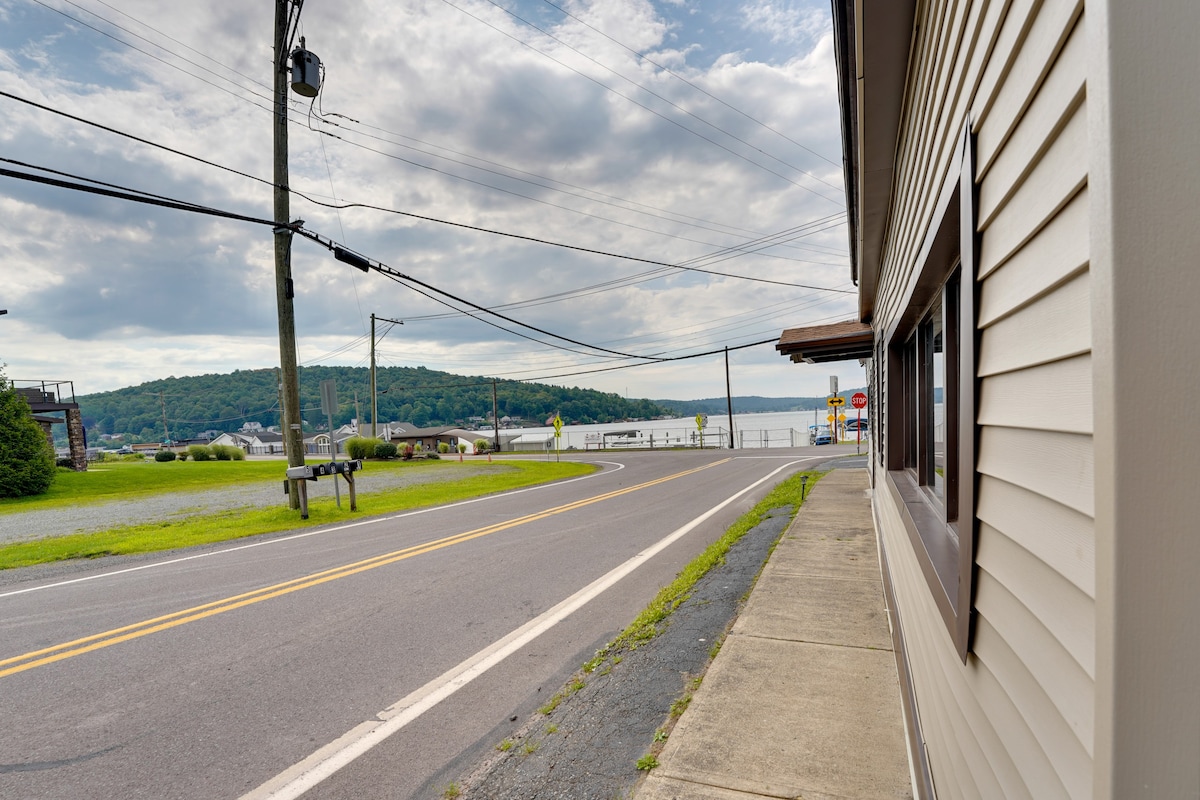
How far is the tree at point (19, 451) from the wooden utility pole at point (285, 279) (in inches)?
473

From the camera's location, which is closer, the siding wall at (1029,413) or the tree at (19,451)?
the siding wall at (1029,413)

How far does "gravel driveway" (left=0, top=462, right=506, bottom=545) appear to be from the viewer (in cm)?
1213

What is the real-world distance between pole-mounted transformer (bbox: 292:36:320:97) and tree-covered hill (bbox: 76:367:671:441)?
53.5 m

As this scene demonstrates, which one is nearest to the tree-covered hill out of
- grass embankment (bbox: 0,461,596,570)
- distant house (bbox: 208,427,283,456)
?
distant house (bbox: 208,427,283,456)

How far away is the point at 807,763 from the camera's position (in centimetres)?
311

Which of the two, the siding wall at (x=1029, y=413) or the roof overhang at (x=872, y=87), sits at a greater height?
the roof overhang at (x=872, y=87)

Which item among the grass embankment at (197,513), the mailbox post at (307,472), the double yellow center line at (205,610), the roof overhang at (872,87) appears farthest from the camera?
the mailbox post at (307,472)

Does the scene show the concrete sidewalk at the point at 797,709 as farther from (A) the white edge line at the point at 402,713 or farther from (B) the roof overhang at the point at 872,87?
(B) the roof overhang at the point at 872,87

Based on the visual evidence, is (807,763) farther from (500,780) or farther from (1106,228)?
(1106,228)

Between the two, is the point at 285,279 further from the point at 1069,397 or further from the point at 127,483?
the point at 127,483

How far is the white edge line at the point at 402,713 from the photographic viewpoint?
3.28 meters

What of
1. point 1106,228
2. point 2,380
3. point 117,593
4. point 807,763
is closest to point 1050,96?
point 1106,228

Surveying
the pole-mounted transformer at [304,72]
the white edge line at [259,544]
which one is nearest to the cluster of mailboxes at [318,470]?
the white edge line at [259,544]

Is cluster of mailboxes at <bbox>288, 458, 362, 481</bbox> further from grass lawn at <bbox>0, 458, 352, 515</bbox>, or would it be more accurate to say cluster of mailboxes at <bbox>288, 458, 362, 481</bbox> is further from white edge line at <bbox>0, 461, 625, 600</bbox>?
grass lawn at <bbox>0, 458, 352, 515</bbox>
